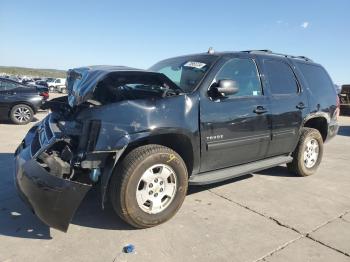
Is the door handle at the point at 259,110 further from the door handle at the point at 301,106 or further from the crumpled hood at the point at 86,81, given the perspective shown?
the crumpled hood at the point at 86,81

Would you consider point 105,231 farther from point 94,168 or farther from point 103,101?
point 103,101

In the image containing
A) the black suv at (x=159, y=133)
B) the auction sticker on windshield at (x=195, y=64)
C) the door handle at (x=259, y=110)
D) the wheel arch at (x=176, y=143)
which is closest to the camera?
the black suv at (x=159, y=133)

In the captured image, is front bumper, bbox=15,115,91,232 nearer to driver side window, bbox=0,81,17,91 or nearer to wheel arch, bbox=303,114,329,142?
wheel arch, bbox=303,114,329,142

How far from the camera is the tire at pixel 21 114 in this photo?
1134 centimetres

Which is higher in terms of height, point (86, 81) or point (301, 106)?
point (86, 81)

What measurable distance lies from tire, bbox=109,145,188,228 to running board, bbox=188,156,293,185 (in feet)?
1.10

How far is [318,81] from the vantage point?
6.07m

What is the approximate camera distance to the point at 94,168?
3.54 m

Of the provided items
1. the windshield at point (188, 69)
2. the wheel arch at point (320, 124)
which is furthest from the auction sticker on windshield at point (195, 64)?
the wheel arch at point (320, 124)

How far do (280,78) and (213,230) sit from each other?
259cm

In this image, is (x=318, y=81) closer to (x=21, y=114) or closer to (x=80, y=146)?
(x=80, y=146)

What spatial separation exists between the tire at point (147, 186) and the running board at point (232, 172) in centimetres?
34

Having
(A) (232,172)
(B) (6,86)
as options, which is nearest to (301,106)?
(A) (232,172)

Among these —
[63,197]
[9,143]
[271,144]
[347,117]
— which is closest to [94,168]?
[63,197]
